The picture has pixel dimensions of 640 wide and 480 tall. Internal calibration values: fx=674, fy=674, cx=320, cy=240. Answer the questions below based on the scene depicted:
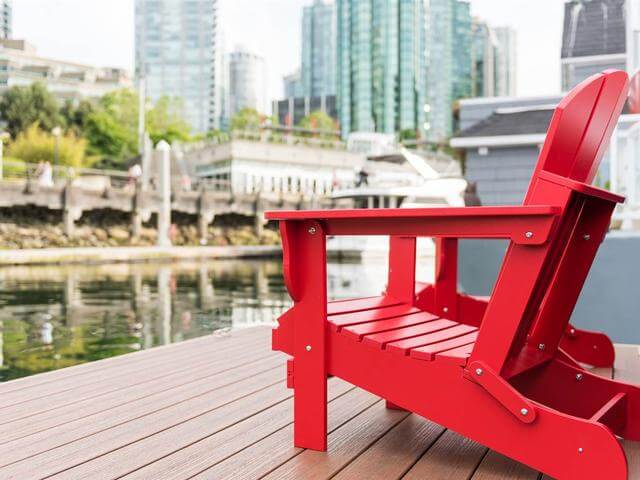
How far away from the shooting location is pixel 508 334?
157cm

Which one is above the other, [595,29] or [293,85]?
[293,85]

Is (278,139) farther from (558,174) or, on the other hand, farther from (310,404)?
(558,174)

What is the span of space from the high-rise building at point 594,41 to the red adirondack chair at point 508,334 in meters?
10.7

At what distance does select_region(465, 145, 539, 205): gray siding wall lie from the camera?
9.71 meters

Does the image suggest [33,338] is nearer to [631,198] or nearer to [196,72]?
[631,198]

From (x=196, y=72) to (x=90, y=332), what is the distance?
93977 millimetres

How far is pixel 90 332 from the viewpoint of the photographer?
7.20m

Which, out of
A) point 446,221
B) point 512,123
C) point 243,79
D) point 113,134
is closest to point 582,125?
point 446,221

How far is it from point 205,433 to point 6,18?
A: 10426 cm

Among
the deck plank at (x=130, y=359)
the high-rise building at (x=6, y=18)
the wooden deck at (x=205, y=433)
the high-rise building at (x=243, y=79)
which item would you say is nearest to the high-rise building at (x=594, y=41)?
the deck plank at (x=130, y=359)

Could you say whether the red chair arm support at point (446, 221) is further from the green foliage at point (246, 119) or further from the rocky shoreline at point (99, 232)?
the green foliage at point (246, 119)

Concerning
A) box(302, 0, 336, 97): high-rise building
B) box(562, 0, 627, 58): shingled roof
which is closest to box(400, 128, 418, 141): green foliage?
box(302, 0, 336, 97): high-rise building

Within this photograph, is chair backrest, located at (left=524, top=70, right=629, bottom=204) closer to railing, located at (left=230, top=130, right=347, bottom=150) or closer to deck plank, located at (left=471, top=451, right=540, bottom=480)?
deck plank, located at (left=471, top=451, right=540, bottom=480)

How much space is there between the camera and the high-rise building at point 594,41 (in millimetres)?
11508
